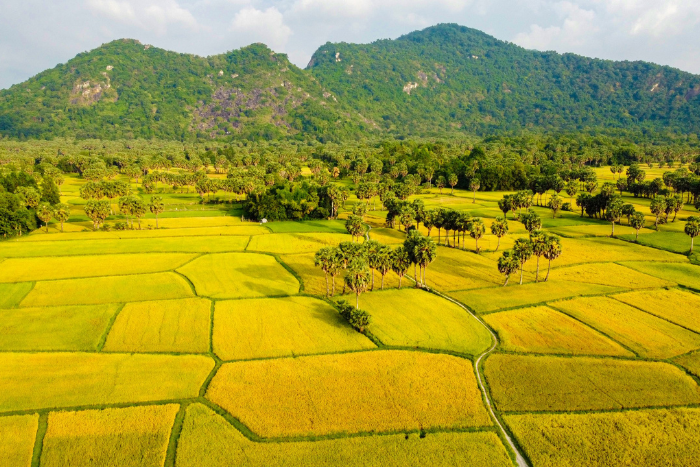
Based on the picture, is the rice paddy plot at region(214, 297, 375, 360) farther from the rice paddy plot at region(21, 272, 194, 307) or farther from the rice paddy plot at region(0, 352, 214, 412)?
the rice paddy plot at region(21, 272, 194, 307)

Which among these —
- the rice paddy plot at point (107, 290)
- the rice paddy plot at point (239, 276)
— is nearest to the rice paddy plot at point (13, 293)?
the rice paddy plot at point (107, 290)

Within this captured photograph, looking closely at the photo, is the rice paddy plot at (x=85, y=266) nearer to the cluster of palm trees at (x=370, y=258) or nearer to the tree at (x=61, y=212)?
the tree at (x=61, y=212)

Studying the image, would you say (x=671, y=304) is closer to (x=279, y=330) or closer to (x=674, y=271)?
(x=674, y=271)

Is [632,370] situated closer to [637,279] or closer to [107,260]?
[637,279]

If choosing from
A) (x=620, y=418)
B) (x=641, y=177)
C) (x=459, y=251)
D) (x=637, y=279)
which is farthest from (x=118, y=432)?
(x=641, y=177)

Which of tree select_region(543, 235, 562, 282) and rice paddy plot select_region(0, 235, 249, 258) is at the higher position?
tree select_region(543, 235, 562, 282)

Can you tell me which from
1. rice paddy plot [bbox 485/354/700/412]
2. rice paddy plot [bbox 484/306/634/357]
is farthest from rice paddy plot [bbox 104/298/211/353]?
rice paddy plot [bbox 484/306/634/357]
